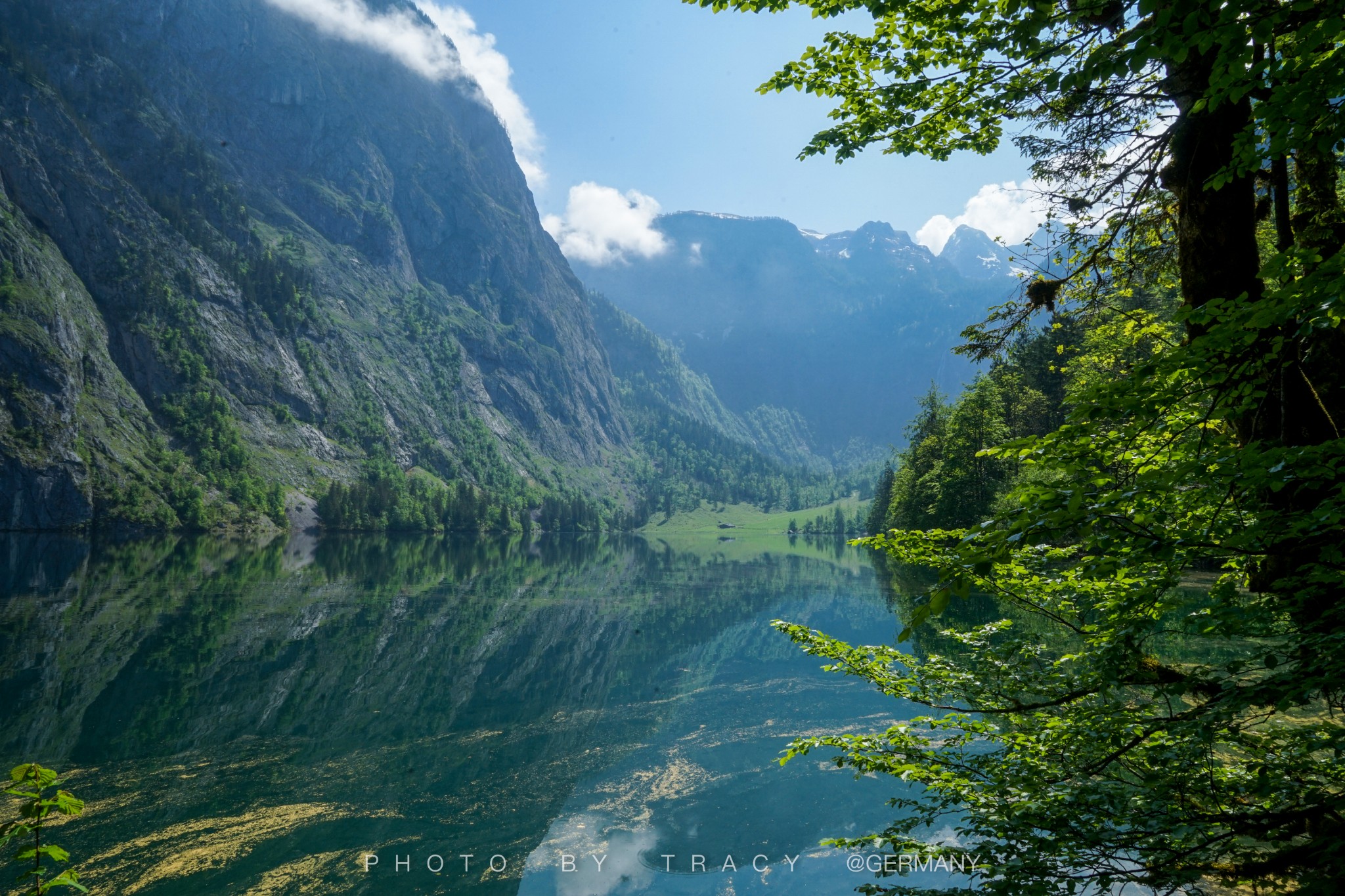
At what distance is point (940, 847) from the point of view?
664 cm

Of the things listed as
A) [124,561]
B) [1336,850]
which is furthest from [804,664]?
[124,561]

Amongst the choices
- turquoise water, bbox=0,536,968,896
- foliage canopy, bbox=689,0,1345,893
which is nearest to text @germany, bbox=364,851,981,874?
turquoise water, bbox=0,536,968,896

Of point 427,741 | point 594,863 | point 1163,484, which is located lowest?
point 594,863

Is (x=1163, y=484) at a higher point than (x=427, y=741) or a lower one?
higher

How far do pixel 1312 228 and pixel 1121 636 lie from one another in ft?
18.1

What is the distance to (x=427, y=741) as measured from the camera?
24203mm

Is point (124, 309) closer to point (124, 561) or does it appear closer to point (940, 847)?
point (124, 561)

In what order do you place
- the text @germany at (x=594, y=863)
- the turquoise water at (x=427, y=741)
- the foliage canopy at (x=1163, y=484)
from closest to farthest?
1. the foliage canopy at (x=1163, y=484)
2. the text @germany at (x=594, y=863)
3. the turquoise water at (x=427, y=741)

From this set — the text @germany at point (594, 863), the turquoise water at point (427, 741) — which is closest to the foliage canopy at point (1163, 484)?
the turquoise water at point (427, 741)

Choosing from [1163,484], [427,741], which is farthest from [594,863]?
[1163,484]

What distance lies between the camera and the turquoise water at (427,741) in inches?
622

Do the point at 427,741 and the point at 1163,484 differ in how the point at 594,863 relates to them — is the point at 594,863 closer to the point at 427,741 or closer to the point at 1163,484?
the point at 427,741

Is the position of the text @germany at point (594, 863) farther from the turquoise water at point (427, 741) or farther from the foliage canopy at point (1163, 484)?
the foliage canopy at point (1163, 484)

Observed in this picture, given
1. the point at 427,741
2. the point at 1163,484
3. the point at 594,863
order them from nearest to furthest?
the point at 1163,484
the point at 594,863
the point at 427,741
